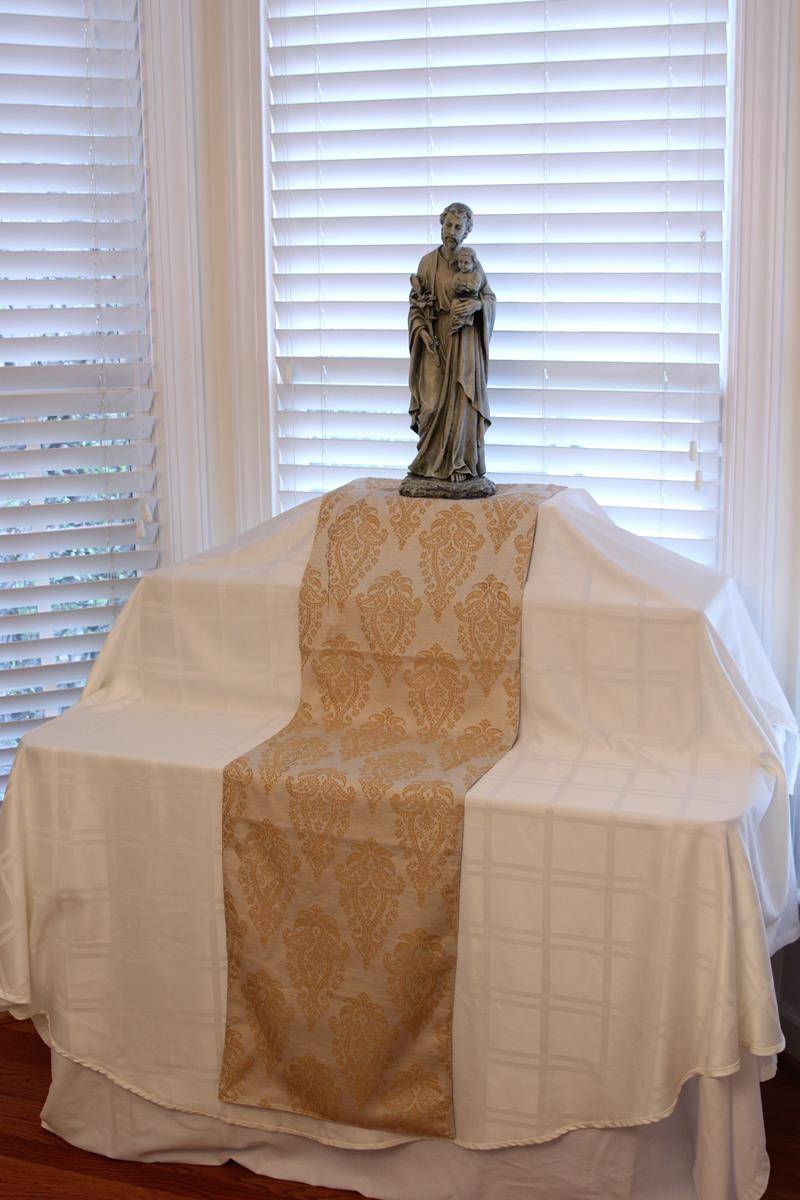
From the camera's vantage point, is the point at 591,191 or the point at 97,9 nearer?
the point at 591,191

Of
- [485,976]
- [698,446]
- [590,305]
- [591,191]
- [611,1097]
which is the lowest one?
[611,1097]

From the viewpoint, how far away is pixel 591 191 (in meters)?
2.32

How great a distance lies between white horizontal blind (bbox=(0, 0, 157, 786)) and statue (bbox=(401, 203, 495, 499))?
67cm

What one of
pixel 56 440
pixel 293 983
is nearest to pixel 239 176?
pixel 56 440

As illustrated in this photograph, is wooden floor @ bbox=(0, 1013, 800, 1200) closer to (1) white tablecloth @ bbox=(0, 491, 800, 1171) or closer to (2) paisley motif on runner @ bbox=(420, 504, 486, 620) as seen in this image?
→ (1) white tablecloth @ bbox=(0, 491, 800, 1171)

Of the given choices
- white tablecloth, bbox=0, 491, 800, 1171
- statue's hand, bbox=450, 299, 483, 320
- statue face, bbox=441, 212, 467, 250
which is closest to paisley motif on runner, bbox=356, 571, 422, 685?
white tablecloth, bbox=0, 491, 800, 1171

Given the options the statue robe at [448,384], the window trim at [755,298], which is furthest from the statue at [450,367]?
the window trim at [755,298]

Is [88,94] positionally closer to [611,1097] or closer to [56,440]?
[56,440]

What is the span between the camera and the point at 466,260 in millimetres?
2117

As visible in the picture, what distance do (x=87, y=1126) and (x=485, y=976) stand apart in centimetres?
74

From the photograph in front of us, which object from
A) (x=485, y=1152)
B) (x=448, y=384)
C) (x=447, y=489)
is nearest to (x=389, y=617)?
(x=447, y=489)

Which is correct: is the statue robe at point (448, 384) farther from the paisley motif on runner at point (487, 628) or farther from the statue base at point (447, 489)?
the paisley motif on runner at point (487, 628)

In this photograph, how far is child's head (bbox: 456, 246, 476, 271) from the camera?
2117mm

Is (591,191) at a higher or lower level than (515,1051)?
higher
